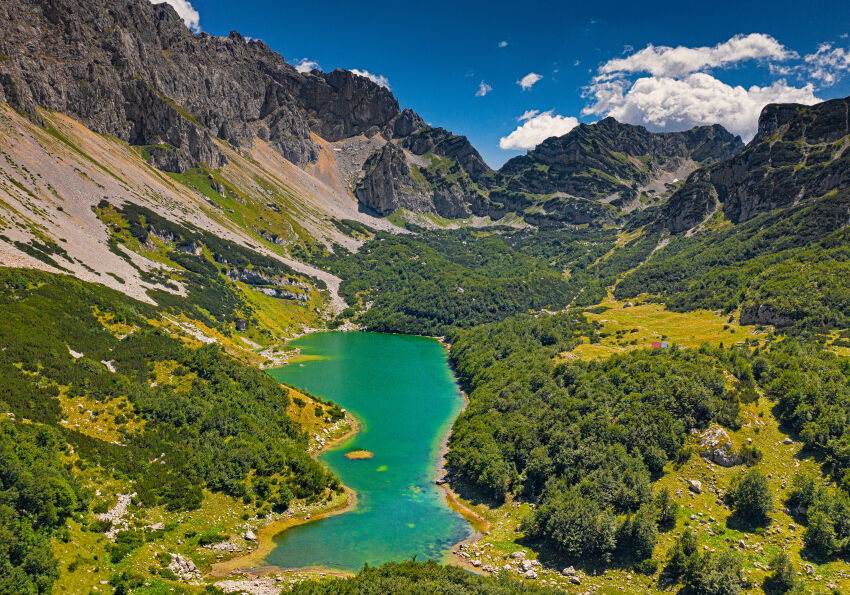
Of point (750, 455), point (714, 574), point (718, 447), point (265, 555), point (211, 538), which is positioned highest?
point (718, 447)

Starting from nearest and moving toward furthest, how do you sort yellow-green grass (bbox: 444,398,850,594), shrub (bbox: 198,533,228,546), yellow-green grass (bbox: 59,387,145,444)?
yellow-green grass (bbox: 444,398,850,594), shrub (bbox: 198,533,228,546), yellow-green grass (bbox: 59,387,145,444)

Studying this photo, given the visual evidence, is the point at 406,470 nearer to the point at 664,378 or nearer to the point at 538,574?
the point at 538,574

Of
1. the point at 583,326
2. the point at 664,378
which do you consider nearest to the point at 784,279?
the point at 583,326

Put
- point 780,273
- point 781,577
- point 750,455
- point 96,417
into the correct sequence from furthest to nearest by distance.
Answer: point 780,273, point 750,455, point 96,417, point 781,577

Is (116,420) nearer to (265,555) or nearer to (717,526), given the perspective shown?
(265,555)

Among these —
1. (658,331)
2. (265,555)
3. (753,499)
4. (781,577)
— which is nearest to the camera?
(781,577)

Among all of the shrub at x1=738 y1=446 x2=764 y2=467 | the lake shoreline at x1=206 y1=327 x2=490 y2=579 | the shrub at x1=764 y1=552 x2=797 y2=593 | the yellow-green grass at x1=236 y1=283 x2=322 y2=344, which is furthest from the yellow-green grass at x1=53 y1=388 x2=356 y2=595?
the yellow-green grass at x1=236 y1=283 x2=322 y2=344

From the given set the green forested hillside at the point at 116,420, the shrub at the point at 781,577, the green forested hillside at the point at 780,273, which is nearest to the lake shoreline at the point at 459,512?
the green forested hillside at the point at 116,420

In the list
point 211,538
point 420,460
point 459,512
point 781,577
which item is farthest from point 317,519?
point 781,577

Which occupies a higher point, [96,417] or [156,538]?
[96,417]

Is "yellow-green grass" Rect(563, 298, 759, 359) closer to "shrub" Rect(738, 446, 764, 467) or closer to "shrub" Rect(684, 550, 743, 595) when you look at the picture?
"shrub" Rect(738, 446, 764, 467)
